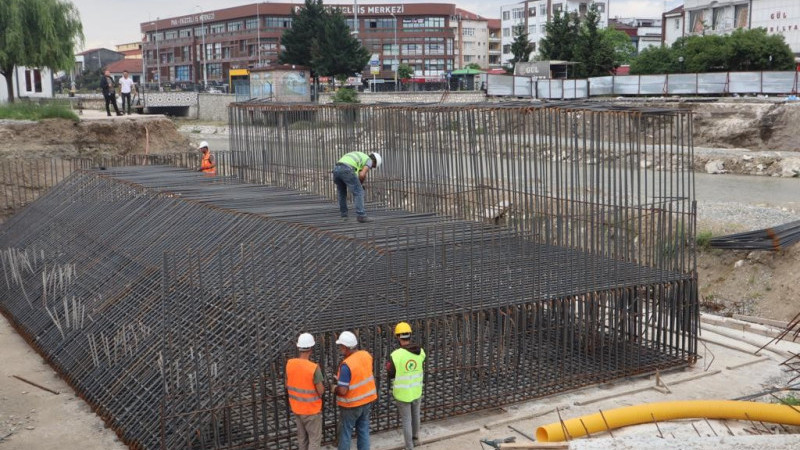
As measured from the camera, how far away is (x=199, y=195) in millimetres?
17969

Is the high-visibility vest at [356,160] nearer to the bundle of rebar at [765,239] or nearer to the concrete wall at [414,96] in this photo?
the bundle of rebar at [765,239]

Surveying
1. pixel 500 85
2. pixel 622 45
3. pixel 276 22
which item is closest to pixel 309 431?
pixel 500 85

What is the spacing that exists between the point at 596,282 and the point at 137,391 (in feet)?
→ 23.4

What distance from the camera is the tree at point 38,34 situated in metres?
31.5

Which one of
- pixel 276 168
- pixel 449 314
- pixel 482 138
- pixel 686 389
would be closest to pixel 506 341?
pixel 449 314

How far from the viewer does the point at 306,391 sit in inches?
371

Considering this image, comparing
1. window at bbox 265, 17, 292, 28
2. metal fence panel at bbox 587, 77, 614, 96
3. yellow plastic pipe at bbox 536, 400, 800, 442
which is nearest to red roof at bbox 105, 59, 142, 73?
window at bbox 265, 17, 292, 28

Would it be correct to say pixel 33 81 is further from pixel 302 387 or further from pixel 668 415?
pixel 668 415

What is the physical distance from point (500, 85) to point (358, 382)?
1889 inches

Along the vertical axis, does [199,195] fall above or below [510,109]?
below

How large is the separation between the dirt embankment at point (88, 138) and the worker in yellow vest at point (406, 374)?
2197 cm

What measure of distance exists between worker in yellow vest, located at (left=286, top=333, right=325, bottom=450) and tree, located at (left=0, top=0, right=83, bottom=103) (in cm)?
2681

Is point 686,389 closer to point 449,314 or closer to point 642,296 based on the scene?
point 642,296

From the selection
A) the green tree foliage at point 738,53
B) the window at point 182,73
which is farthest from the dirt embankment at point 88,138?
the window at point 182,73
